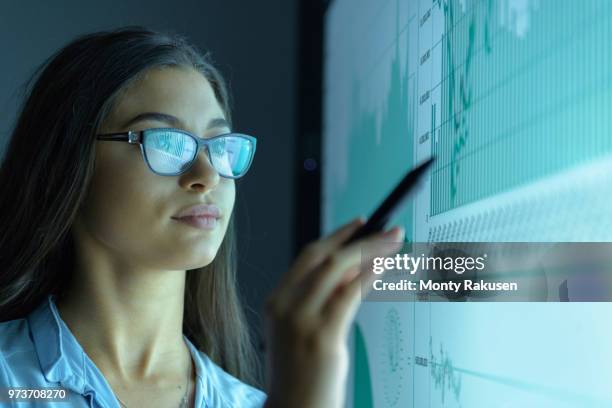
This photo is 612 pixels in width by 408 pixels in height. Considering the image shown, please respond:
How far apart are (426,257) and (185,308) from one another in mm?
576

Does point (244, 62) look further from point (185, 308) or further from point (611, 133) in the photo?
point (611, 133)

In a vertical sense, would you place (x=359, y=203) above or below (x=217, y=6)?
below

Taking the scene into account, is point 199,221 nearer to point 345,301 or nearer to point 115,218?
point 115,218

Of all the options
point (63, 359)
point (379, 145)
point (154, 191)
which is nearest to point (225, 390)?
point (63, 359)

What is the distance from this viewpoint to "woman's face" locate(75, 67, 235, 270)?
1156 millimetres

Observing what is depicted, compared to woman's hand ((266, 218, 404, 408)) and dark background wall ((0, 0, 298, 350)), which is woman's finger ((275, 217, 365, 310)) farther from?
dark background wall ((0, 0, 298, 350))

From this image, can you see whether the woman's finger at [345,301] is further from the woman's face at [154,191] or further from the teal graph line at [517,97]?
the woman's face at [154,191]

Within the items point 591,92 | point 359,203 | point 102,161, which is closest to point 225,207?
point 102,161

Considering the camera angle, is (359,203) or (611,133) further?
(359,203)

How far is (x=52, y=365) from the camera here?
1178 millimetres

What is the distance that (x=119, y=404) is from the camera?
1195mm

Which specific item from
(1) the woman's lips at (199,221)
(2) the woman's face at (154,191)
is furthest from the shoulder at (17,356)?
(1) the woman's lips at (199,221)
